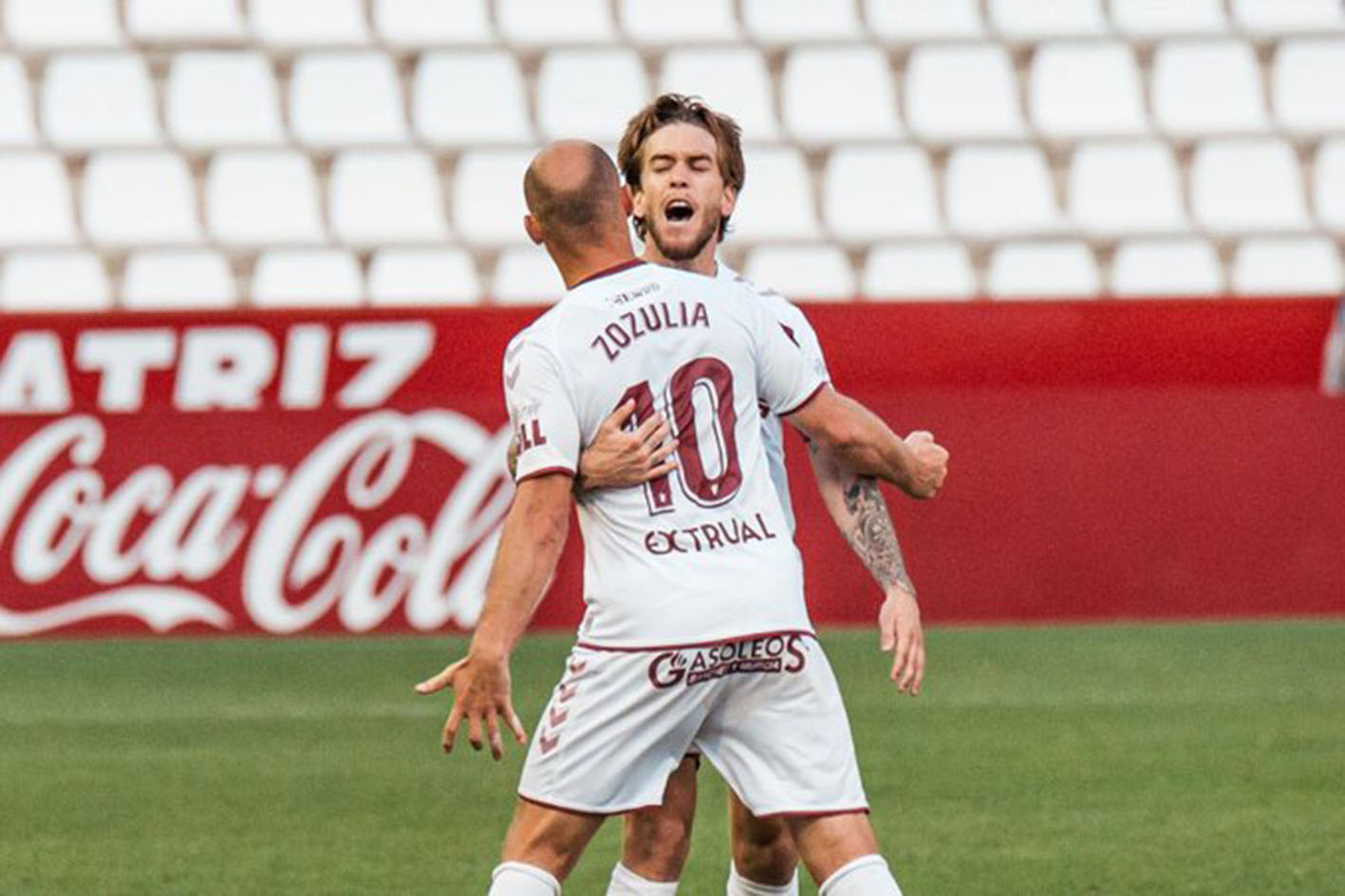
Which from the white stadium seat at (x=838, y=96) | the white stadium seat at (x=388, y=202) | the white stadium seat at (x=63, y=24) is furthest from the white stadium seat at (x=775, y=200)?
the white stadium seat at (x=63, y=24)

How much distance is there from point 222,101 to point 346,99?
0.73m

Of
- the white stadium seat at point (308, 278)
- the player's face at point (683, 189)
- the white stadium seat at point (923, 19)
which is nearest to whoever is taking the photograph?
the player's face at point (683, 189)

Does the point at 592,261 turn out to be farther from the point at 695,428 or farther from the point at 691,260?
the point at 691,260

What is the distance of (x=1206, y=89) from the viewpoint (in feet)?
50.5

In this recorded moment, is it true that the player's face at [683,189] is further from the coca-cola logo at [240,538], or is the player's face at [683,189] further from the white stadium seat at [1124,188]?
the white stadium seat at [1124,188]

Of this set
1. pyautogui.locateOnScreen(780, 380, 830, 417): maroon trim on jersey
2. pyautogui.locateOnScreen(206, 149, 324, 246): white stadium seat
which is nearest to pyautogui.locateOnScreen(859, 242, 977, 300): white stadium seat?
pyautogui.locateOnScreen(206, 149, 324, 246): white stadium seat

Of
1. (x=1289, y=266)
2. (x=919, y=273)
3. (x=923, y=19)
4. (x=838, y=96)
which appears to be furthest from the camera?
(x=923, y=19)

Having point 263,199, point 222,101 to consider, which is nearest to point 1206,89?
point 263,199

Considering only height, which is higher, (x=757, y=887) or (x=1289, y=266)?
(x=1289, y=266)

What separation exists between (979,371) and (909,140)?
3.10 metres

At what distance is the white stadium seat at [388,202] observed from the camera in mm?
14383

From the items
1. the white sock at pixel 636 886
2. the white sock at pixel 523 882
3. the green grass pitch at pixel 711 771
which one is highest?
the white sock at pixel 523 882

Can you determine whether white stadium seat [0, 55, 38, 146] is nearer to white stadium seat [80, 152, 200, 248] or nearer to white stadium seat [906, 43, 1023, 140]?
white stadium seat [80, 152, 200, 248]

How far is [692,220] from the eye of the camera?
178 inches
